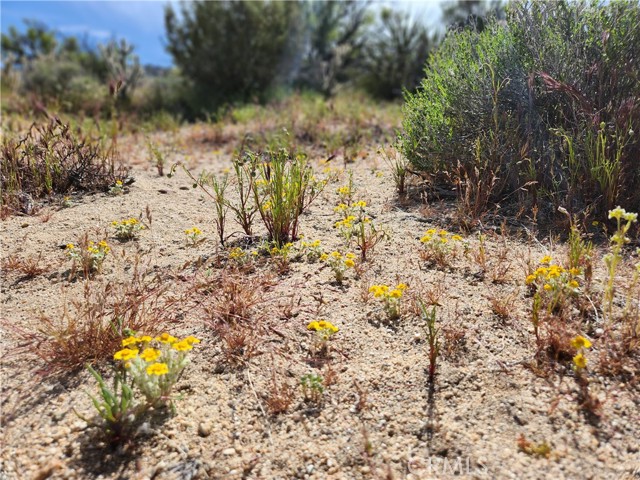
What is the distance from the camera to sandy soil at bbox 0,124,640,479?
1964 mm

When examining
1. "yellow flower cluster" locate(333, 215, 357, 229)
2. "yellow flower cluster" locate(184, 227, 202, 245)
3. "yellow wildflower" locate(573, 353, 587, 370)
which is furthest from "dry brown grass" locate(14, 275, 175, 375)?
"yellow wildflower" locate(573, 353, 587, 370)

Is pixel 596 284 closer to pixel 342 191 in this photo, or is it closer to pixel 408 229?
pixel 408 229

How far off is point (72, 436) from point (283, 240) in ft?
6.04

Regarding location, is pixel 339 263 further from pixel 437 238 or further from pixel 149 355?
pixel 149 355

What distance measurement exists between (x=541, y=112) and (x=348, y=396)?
3.17m

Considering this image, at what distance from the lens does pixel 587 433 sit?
2.01 meters

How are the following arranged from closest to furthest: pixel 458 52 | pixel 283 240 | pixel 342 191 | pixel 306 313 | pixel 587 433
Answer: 1. pixel 587 433
2. pixel 306 313
3. pixel 283 240
4. pixel 342 191
5. pixel 458 52

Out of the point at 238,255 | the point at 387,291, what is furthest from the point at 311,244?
the point at 387,291

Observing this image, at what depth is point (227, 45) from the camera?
41.7 feet

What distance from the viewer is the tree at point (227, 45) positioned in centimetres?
1270

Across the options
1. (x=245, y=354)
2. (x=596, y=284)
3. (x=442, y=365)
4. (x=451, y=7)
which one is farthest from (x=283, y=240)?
(x=451, y=7)

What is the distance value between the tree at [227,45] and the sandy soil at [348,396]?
10262mm

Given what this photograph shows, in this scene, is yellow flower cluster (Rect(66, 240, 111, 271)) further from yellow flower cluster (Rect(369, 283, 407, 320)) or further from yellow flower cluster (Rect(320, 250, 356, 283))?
yellow flower cluster (Rect(369, 283, 407, 320))

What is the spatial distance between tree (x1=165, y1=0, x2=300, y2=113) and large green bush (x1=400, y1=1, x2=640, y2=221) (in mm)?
8727
